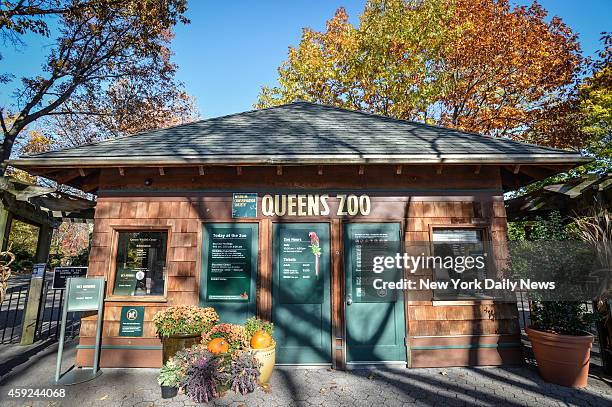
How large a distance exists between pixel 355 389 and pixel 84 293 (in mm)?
4881

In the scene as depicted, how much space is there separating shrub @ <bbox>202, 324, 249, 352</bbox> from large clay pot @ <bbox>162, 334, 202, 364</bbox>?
0.64 feet

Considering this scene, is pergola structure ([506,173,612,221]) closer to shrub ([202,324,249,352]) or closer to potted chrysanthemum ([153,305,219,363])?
shrub ([202,324,249,352])

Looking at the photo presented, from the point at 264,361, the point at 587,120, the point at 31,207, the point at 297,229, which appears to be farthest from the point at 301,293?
the point at 587,120

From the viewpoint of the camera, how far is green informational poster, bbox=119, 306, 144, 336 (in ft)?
18.8

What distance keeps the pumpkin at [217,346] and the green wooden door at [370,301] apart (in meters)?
2.24

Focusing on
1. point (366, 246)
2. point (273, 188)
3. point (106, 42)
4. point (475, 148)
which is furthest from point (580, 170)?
point (106, 42)

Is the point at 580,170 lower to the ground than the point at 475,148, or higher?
higher

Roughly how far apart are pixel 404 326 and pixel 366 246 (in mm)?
1623

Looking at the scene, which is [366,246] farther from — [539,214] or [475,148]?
[539,214]

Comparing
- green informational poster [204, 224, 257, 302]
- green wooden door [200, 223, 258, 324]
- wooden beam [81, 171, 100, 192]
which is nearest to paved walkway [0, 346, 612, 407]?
green wooden door [200, 223, 258, 324]

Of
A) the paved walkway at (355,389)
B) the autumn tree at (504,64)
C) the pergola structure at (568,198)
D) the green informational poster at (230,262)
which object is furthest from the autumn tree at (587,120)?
the green informational poster at (230,262)

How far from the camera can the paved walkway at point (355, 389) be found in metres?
4.38

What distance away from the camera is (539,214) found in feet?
23.6

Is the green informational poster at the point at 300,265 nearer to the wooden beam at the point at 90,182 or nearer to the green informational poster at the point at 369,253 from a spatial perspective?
the green informational poster at the point at 369,253
